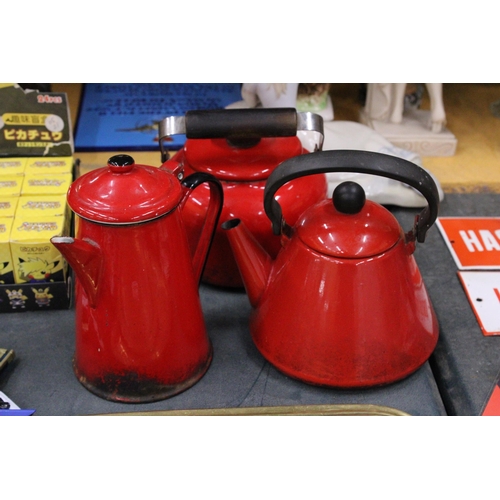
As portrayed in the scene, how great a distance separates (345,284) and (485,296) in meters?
0.31

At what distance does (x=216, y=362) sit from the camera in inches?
30.2

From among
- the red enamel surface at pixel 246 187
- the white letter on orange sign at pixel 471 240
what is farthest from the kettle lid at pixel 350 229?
the white letter on orange sign at pixel 471 240

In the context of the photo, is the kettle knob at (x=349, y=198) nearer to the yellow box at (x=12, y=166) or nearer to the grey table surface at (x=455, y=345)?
the grey table surface at (x=455, y=345)

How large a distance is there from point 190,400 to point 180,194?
0.25 m

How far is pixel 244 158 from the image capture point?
793 mm

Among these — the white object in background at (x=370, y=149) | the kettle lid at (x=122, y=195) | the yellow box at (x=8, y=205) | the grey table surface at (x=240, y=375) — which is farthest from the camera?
the white object in background at (x=370, y=149)

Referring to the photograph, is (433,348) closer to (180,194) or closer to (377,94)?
(180,194)

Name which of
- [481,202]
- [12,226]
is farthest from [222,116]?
[481,202]

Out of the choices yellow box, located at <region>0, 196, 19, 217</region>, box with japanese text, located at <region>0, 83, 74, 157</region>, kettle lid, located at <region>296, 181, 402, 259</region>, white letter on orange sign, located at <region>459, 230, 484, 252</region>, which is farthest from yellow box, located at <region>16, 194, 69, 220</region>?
white letter on orange sign, located at <region>459, 230, 484, 252</region>

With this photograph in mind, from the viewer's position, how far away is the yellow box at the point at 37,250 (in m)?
0.77

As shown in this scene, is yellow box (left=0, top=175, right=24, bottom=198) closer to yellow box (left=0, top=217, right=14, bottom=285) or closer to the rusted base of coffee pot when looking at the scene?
yellow box (left=0, top=217, right=14, bottom=285)

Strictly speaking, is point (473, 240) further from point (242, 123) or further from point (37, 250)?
point (37, 250)

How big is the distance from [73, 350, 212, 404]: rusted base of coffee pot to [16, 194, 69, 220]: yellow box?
25 centimetres

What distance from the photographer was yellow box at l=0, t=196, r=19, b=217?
32.0 inches
